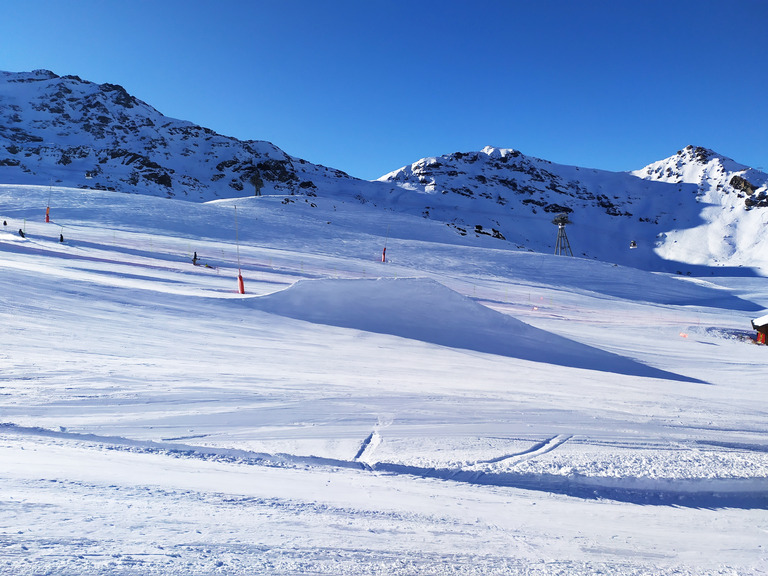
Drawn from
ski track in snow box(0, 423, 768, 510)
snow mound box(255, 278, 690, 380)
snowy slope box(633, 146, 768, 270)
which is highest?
snowy slope box(633, 146, 768, 270)

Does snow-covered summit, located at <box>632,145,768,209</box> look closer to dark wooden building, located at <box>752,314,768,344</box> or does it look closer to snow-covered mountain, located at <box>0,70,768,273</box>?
snow-covered mountain, located at <box>0,70,768,273</box>

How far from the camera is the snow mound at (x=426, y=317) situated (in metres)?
10.3

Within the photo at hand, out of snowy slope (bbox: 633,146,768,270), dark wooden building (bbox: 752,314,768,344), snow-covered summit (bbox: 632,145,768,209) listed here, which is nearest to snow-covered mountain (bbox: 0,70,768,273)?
snowy slope (bbox: 633,146,768,270)

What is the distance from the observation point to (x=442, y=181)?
13525cm

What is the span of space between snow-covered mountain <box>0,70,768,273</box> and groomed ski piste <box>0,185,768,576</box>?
136 feet

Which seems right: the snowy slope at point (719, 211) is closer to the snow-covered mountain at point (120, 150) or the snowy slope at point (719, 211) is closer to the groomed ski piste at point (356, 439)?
the snow-covered mountain at point (120, 150)

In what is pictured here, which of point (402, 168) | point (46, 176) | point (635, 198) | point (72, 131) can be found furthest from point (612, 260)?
point (72, 131)

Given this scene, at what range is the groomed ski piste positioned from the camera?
8.37 ft

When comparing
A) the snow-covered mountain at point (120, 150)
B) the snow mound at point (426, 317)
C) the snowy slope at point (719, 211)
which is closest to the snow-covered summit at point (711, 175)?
the snowy slope at point (719, 211)

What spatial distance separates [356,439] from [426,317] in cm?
708

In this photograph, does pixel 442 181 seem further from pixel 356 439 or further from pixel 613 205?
pixel 356 439

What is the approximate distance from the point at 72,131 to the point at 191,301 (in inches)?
→ 6011

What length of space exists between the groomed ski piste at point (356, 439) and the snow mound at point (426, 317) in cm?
5

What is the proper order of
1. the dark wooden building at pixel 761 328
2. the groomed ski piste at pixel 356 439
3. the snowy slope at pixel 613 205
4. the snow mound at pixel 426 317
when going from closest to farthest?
the groomed ski piste at pixel 356 439 → the snow mound at pixel 426 317 → the dark wooden building at pixel 761 328 → the snowy slope at pixel 613 205
